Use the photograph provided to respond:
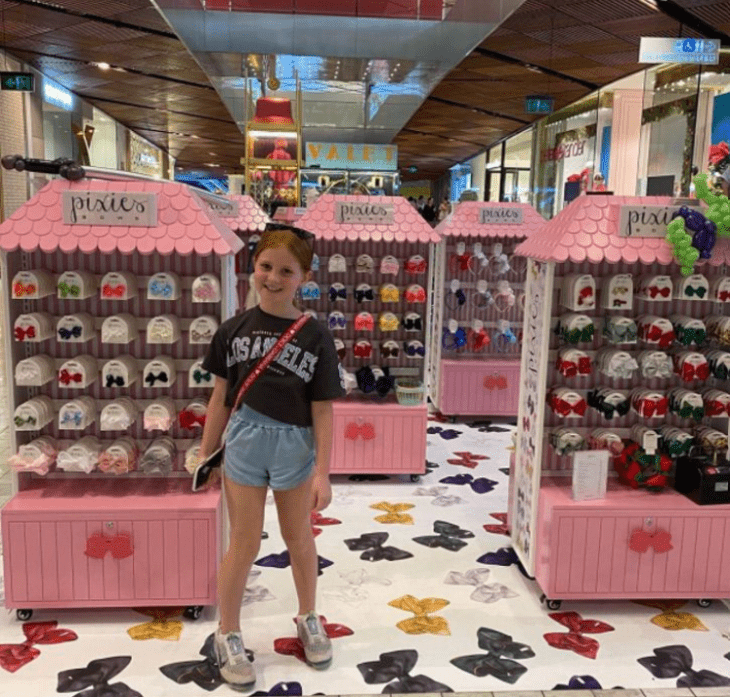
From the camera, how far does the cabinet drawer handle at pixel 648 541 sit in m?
3.68

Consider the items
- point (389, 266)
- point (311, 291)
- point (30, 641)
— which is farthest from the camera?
point (311, 291)

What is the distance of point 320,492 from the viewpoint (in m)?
2.98

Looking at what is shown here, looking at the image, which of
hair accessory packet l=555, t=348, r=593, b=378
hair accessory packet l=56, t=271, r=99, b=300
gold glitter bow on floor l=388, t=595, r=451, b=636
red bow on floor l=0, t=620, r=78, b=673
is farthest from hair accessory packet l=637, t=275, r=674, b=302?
red bow on floor l=0, t=620, r=78, b=673

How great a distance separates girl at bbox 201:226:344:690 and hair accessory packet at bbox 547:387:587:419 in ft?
4.42

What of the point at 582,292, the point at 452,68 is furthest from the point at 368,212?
the point at 452,68

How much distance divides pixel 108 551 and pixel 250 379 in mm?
1229

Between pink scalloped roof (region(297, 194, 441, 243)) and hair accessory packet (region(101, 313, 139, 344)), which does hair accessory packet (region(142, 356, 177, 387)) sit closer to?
hair accessory packet (region(101, 313, 139, 344))

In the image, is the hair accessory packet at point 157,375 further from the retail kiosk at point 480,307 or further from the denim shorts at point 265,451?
the retail kiosk at point 480,307

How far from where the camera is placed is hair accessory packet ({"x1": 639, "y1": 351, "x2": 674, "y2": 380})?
382 centimetres

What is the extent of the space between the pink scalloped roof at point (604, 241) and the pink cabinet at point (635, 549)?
47.5 inches

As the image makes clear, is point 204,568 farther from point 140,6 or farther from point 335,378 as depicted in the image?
point 140,6

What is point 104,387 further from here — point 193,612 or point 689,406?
point 689,406

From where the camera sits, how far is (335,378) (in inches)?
117

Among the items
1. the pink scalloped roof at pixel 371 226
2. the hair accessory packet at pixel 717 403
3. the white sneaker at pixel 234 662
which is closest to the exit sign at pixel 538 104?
the pink scalloped roof at pixel 371 226
